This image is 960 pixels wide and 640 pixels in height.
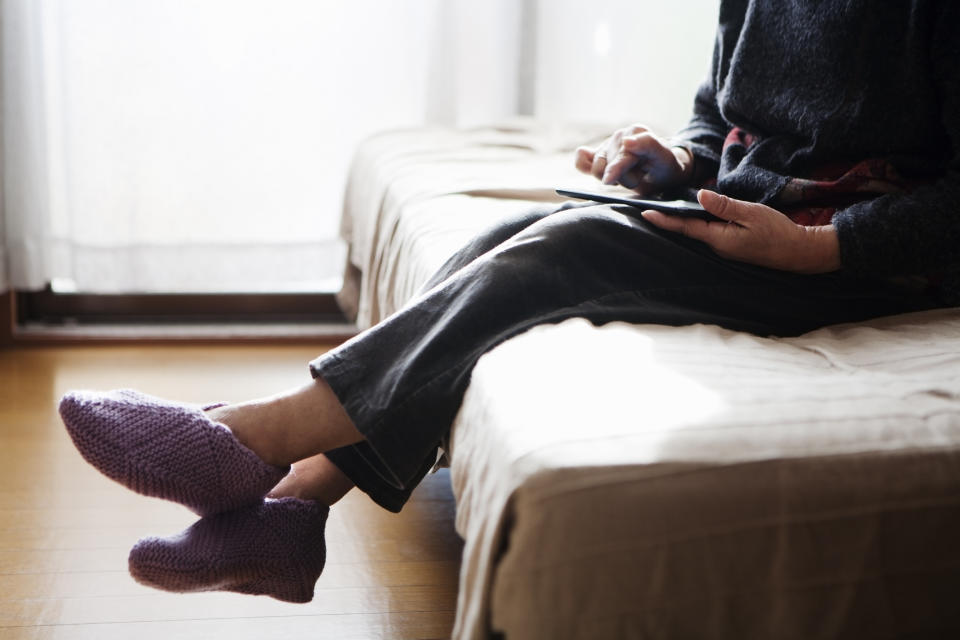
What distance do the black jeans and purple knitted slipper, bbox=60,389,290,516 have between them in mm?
117

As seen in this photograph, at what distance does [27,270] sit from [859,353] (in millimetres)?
1849

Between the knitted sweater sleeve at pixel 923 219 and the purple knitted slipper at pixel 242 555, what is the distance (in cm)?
59

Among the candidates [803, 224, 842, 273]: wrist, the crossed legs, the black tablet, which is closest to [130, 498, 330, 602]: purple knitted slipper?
the crossed legs

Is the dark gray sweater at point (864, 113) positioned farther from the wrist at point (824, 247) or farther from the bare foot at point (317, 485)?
the bare foot at point (317, 485)

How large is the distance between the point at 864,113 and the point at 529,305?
16.2 inches

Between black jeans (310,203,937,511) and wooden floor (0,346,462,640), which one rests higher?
black jeans (310,203,937,511)

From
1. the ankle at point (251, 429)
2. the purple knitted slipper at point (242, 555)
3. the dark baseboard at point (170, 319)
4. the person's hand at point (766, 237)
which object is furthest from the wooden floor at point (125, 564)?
the person's hand at point (766, 237)

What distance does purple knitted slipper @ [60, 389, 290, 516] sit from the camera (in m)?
0.91

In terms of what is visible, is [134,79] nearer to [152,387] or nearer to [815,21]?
[152,387]

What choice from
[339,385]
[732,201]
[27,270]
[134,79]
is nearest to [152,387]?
[27,270]

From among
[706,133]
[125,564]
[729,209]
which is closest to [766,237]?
[729,209]

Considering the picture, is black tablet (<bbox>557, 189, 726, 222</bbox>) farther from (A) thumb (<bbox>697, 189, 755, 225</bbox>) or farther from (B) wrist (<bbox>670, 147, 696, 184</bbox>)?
(B) wrist (<bbox>670, 147, 696, 184</bbox>)

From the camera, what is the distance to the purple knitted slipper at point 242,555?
3.18ft

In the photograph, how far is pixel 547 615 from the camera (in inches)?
25.7
